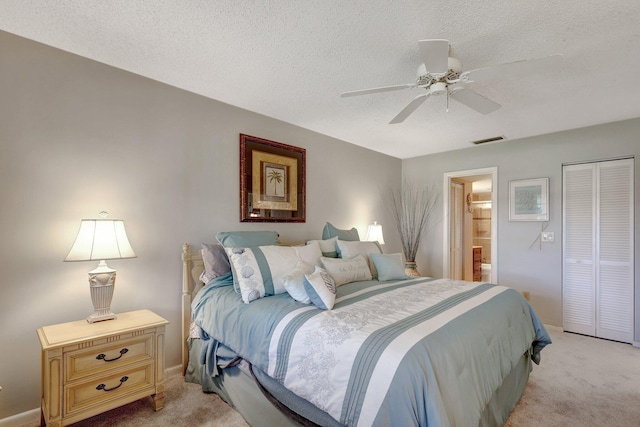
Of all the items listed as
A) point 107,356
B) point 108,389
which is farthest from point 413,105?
point 108,389

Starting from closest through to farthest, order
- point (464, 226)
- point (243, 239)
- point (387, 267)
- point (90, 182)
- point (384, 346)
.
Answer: point (384, 346) < point (90, 182) < point (243, 239) < point (387, 267) < point (464, 226)

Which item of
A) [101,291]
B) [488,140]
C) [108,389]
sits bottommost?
[108,389]

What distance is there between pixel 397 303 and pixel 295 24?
1800 millimetres

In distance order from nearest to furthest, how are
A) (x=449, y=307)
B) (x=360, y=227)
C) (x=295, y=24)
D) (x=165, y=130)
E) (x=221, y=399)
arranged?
1. (x=295, y=24)
2. (x=449, y=307)
3. (x=221, y=399)
4. (x=165, y=130)
5. (x=360, y=227)

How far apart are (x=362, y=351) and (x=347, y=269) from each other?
1.27 meters

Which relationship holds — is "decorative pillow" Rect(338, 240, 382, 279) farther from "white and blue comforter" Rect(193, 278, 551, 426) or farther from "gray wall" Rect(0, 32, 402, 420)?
"gray wall" Rect(0, 32, 402, 420)

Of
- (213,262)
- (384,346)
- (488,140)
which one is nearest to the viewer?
(384,346)

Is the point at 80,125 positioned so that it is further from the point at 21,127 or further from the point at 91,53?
the point at 91,53

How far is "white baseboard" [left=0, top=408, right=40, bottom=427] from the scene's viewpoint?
6.01 ft

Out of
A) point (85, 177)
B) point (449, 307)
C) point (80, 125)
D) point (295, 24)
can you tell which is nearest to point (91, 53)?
point (80, 125)

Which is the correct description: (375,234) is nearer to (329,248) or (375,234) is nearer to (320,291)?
(329,248)

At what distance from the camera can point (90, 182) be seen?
215 cm

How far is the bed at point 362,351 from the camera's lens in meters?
1.24

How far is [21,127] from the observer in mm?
1903
